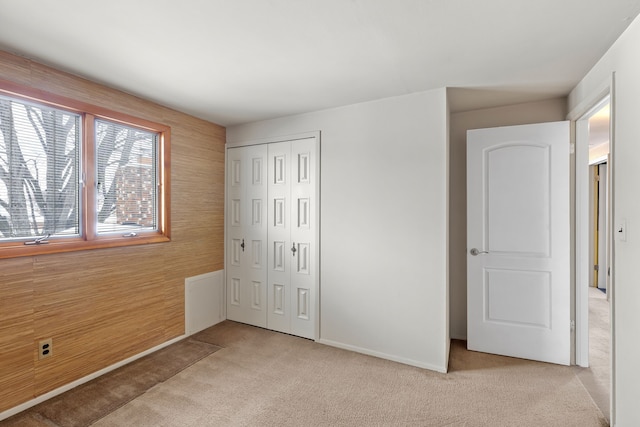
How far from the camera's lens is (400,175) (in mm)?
2816

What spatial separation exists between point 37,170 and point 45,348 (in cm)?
128

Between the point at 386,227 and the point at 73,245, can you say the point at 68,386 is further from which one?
the point at 386,227

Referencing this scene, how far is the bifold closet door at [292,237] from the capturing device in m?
3.32

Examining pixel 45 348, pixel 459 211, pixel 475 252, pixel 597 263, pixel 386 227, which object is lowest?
pixel 45 348

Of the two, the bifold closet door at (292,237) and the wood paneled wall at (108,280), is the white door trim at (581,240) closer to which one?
the bifold closet door at (292,237)

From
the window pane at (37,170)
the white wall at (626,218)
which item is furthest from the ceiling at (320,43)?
the window pane at (37,170)

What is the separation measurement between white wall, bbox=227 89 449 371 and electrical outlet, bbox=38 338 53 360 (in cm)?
219

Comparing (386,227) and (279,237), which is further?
(279,237)

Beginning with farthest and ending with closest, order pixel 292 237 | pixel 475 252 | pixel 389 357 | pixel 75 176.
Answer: pixel 292 237
pixel 475 252
pixel 389 357
pixel 75 176

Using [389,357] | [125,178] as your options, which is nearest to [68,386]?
[125,178]

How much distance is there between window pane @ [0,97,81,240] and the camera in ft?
6.90

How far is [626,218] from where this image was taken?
5.69ft

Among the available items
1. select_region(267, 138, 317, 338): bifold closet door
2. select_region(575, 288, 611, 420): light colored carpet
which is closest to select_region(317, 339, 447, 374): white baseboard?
select_region(267, 138, 317, 338): bifold closet door

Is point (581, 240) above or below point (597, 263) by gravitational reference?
above
